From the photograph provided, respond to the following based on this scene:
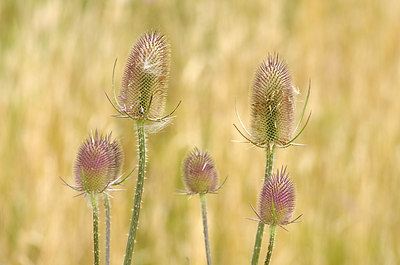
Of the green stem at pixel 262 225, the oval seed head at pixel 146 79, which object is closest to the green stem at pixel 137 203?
the oval seed head at pixel 146 79

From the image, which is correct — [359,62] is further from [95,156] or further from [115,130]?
[95,156]

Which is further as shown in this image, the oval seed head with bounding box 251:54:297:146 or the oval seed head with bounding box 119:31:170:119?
the oval seed head with bounding box 251:54:297:146

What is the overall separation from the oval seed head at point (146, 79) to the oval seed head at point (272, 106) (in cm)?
24

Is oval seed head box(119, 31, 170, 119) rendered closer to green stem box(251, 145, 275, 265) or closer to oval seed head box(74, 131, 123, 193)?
oval seed head box(74, 131, 123, 193)

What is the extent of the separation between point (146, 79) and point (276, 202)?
396mm

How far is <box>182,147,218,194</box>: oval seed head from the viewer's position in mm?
1425

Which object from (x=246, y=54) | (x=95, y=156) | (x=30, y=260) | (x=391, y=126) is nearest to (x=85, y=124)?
(x=30, y=260)

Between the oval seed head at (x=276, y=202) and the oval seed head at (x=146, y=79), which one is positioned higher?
the oval seed head at (x=146, y=79)

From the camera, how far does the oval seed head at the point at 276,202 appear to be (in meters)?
1.20

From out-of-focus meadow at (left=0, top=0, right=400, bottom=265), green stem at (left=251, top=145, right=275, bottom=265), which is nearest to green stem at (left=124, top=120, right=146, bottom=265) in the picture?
green stem at (left=251, top=145, right=275, bottom=265)

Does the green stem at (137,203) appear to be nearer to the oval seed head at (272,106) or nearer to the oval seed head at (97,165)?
the oval seed head at (97,165)

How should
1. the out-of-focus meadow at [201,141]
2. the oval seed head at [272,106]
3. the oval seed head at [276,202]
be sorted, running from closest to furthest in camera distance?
the oval seed head at [276,202]
the oval seed head at [272,106]
the out-of-focus meadow at [201,141]

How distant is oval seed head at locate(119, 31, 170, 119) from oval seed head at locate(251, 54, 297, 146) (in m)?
0.24

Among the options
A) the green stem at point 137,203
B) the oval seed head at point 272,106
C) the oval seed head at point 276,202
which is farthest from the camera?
the oval seed head at point 272,106
